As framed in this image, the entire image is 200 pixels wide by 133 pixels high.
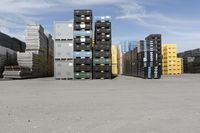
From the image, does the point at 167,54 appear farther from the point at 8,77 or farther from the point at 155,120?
the point at 155,120

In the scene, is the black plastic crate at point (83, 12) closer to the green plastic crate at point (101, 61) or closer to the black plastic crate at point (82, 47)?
the black plastic crate at point (82, 47)

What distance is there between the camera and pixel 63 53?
2575cm

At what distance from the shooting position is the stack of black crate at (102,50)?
25891 mm

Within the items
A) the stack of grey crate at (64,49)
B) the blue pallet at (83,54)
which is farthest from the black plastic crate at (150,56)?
the stack of grey crate at (64,49)

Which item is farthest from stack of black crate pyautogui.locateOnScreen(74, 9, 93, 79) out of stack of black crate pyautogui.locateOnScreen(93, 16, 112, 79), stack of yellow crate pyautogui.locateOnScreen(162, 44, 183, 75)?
stack of yellow crate pyautogui.locateOnScreen(162, 44, 183, 75)

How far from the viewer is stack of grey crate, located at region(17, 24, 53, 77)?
1119 inches

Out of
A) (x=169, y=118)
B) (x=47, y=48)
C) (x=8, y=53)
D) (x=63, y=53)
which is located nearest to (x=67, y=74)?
(x=63, y=53)

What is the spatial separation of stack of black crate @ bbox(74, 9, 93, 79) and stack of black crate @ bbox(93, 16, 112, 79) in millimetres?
543

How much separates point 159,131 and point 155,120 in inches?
39.4

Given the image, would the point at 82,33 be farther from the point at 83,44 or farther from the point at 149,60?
the point at 149,60

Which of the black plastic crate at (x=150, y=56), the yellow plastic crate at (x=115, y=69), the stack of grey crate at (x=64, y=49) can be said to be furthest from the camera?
the yellow plastic crate at (x=115, y=69)

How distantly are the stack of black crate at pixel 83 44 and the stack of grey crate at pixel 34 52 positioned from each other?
452 centimetres

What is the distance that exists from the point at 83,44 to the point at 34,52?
598 centimetres

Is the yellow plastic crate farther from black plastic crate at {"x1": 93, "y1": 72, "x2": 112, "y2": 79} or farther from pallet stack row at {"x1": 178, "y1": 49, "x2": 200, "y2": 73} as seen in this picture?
black plastic crate at {"x1": 93, "y1": 72, "x2": 112, "y2": 79}
